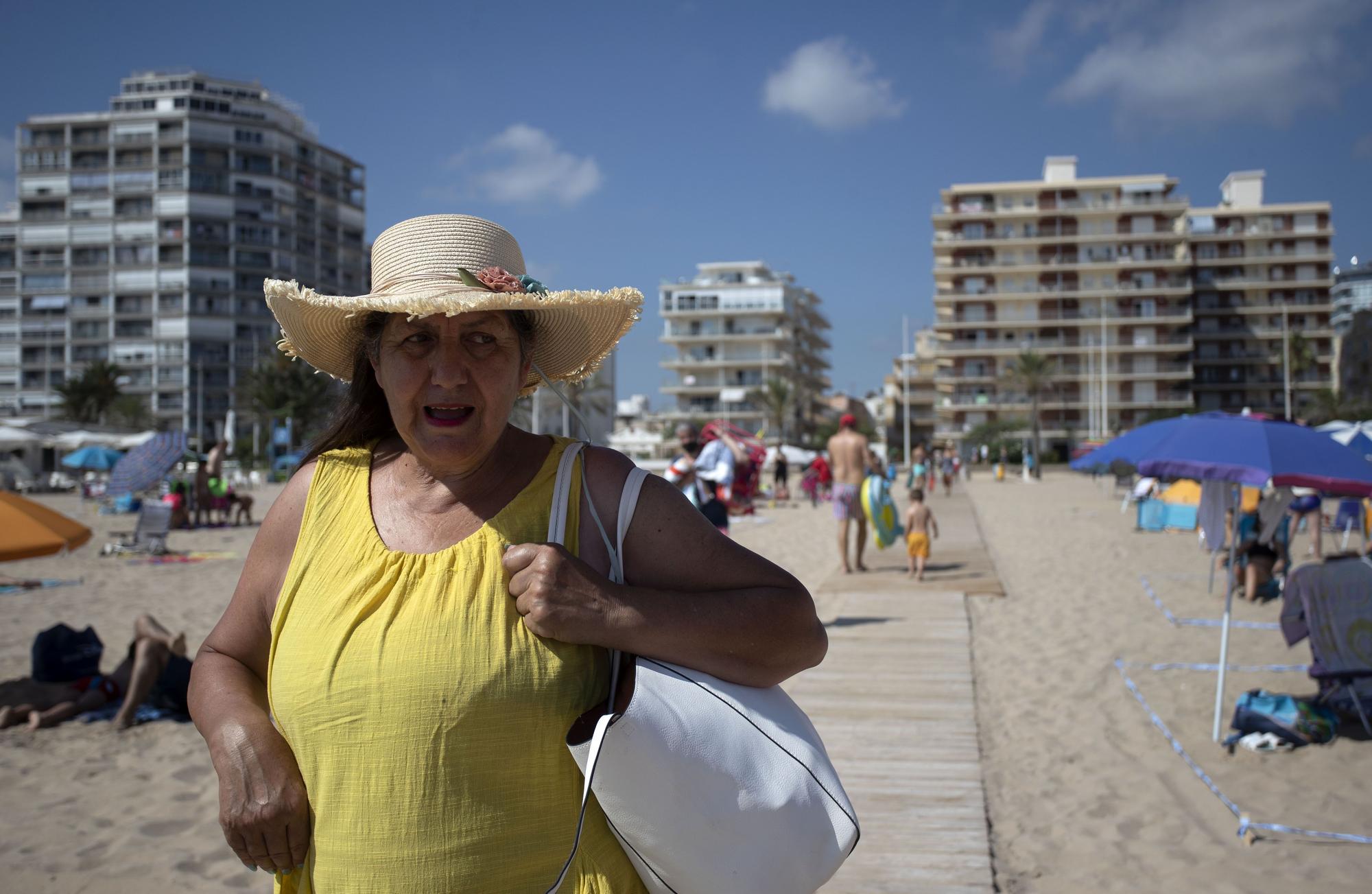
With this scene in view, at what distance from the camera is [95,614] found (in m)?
9.27

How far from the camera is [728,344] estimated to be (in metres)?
78.8

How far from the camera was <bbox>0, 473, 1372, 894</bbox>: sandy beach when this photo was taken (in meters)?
3.66

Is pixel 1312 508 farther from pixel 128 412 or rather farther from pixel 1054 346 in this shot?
pixel 128 412

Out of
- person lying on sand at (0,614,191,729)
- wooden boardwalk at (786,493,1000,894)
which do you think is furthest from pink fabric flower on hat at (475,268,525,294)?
person lying on sand at (0,614,191,729)

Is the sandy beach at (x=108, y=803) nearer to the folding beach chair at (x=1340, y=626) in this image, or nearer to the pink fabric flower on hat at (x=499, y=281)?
the pink fabric flower on hat at (x=499, y=281)

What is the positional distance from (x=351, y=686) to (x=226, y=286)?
79559 millimetres

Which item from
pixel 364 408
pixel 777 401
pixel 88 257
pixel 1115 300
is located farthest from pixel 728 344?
pixel 364 408

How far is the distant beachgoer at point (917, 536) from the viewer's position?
32.6ft

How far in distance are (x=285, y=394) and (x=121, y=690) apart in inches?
2145

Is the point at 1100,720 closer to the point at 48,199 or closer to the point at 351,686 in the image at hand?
the point at 351,686

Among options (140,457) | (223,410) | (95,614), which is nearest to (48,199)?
(223,410)

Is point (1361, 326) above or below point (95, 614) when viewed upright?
above

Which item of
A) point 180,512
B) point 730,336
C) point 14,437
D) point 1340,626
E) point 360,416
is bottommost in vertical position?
point 180,512

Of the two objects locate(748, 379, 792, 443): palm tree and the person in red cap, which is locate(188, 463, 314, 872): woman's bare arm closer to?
the person in red cap
